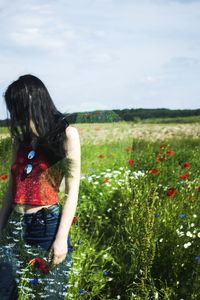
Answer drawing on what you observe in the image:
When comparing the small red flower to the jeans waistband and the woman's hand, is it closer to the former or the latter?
the jeans waistband

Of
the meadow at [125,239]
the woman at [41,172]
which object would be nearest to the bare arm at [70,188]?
the woman at [41,172]

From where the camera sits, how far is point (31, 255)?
2.69 m

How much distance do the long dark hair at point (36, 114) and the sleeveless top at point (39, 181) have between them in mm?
48

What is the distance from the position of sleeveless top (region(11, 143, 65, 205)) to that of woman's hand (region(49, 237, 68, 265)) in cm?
18

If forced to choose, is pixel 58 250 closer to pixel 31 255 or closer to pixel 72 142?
pixel 31 255

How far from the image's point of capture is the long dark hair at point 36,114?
2551 mm

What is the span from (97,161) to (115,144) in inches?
11.0

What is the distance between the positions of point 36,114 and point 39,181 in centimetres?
30

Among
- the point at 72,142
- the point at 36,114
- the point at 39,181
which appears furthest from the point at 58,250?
the point at 36,114

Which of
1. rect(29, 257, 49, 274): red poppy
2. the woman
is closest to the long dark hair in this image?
the woman

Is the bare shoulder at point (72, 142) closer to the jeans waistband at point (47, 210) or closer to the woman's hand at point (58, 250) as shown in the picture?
the jeans waistband at point (47, 210)

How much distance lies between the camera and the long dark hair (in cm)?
255

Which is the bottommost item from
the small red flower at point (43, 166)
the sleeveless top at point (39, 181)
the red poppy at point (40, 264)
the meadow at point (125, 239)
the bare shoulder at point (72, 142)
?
the meadow at point (125, 239)

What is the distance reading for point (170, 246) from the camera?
4.29 metres
